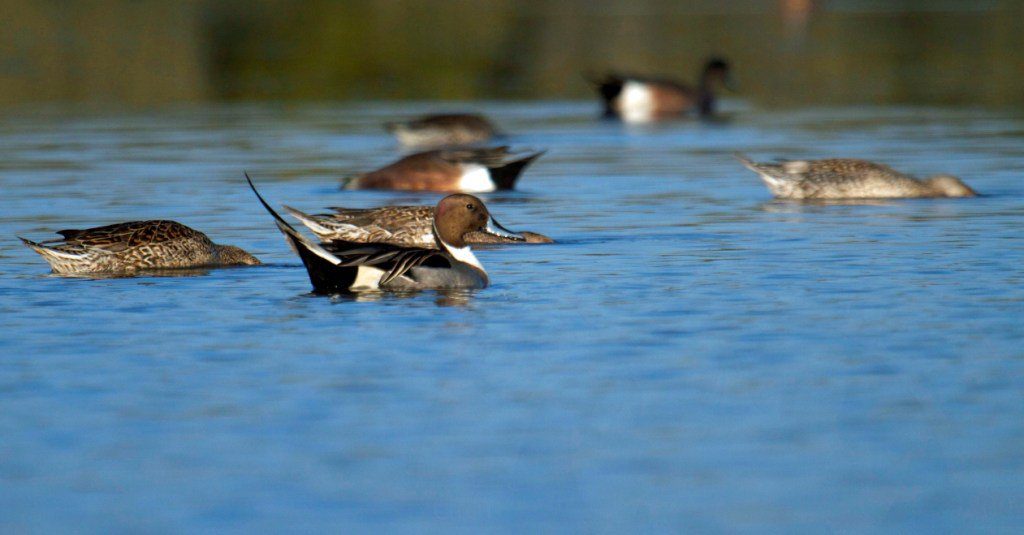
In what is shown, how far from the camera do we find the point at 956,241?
1368 centimetres

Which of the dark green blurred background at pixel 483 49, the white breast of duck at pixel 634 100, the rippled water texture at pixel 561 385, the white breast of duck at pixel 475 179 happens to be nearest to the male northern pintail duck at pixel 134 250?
the rippled water texture at pixel 561 385

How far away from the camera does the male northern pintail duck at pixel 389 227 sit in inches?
554

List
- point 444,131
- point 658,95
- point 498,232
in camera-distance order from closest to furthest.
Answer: point 498,232 → point 444,131 → point 658,95

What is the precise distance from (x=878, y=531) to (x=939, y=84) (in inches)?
1130

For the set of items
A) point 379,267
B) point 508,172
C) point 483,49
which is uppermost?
point 483,49

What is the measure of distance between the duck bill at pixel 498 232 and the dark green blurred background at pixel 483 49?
58.3 ft

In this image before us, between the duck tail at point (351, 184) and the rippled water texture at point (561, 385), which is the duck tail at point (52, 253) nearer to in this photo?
the rippled water texture at point (561, 385)

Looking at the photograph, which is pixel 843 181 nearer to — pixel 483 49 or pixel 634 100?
pixel 634 100

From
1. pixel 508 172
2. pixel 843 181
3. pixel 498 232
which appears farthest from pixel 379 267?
pixel 508 172

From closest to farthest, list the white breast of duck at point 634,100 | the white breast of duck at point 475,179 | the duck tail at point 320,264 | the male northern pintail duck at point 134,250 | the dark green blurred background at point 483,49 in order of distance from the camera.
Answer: the duck tail at point 320,264 → the male northern pintail duck at point 134,250 → the white breast of duck at point 475,179 → the white breast of duck at point 634,100 → the dark green blurred background at point 483,49

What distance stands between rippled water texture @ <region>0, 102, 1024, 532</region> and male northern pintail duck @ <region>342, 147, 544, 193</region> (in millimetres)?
2547

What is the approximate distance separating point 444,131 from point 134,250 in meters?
11.9

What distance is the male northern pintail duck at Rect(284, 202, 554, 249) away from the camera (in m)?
14.1

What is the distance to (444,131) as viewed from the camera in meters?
24.1
